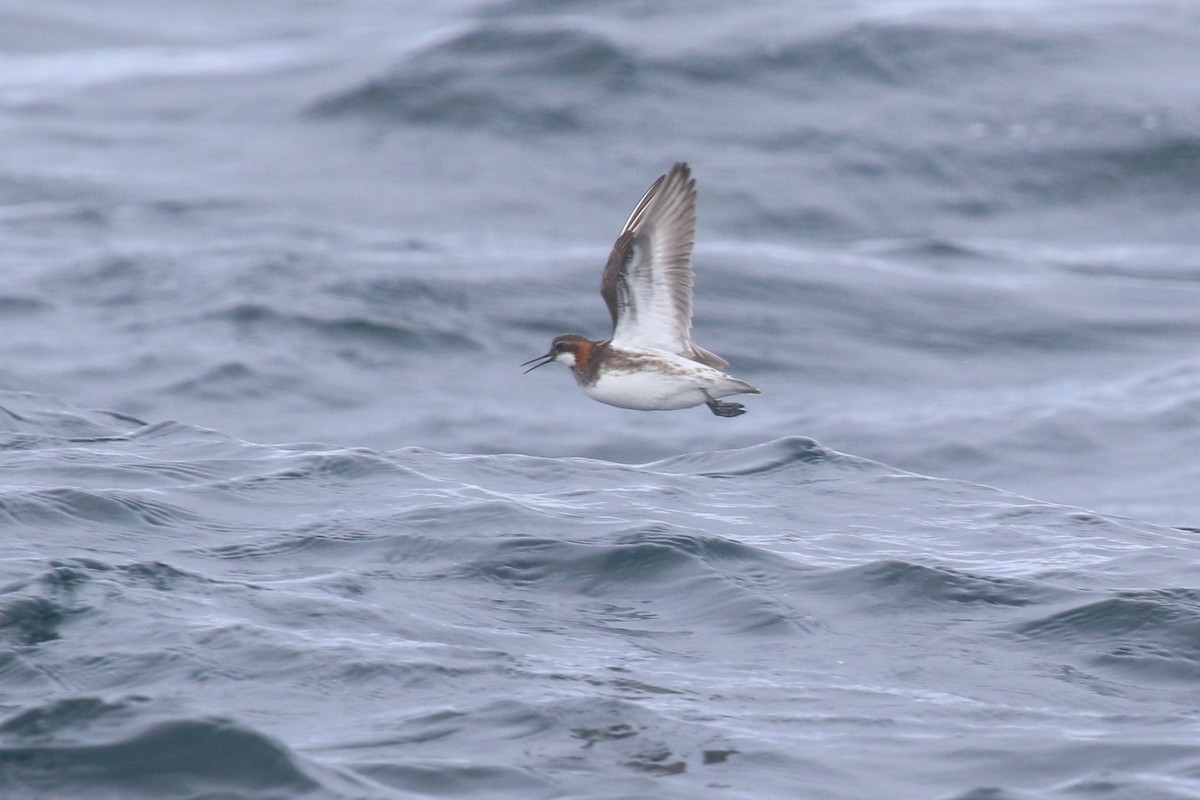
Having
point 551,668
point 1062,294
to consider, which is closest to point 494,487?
point 551,668

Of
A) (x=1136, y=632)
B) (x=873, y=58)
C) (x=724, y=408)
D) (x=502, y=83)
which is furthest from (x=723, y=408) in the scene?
(x=873, y=58)

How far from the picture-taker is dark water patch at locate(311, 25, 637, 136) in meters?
27.4

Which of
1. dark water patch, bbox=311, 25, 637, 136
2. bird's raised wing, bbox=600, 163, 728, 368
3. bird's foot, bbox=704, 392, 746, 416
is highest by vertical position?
dark water patch, bbox=311, 25, 637, 136

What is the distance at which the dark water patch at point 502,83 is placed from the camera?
1080 inches

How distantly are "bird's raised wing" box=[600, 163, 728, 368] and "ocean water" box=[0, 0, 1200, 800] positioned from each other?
883mm

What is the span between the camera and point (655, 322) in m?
10.9

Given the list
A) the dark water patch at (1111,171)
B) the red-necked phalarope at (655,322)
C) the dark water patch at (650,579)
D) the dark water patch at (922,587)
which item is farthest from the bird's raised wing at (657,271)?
the dark water patch at (1111,171)

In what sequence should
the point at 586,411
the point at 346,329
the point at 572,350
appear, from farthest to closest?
the point at 346,329, the point at 586,411, the point at 572,350

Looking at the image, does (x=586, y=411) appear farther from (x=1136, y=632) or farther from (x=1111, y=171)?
(x=1111, y=171)

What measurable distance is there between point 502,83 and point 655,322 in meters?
17.9

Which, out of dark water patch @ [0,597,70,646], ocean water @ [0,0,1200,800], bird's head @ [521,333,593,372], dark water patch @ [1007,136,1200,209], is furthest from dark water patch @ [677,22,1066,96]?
dark water patch @ [0,597,70,646]

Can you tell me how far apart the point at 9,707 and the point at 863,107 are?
22.4 m

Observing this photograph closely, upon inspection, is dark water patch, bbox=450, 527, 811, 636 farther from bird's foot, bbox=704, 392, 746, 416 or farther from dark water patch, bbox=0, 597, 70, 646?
bird's foot, bbox=704, 392, 746, 416

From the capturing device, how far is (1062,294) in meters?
21.5
